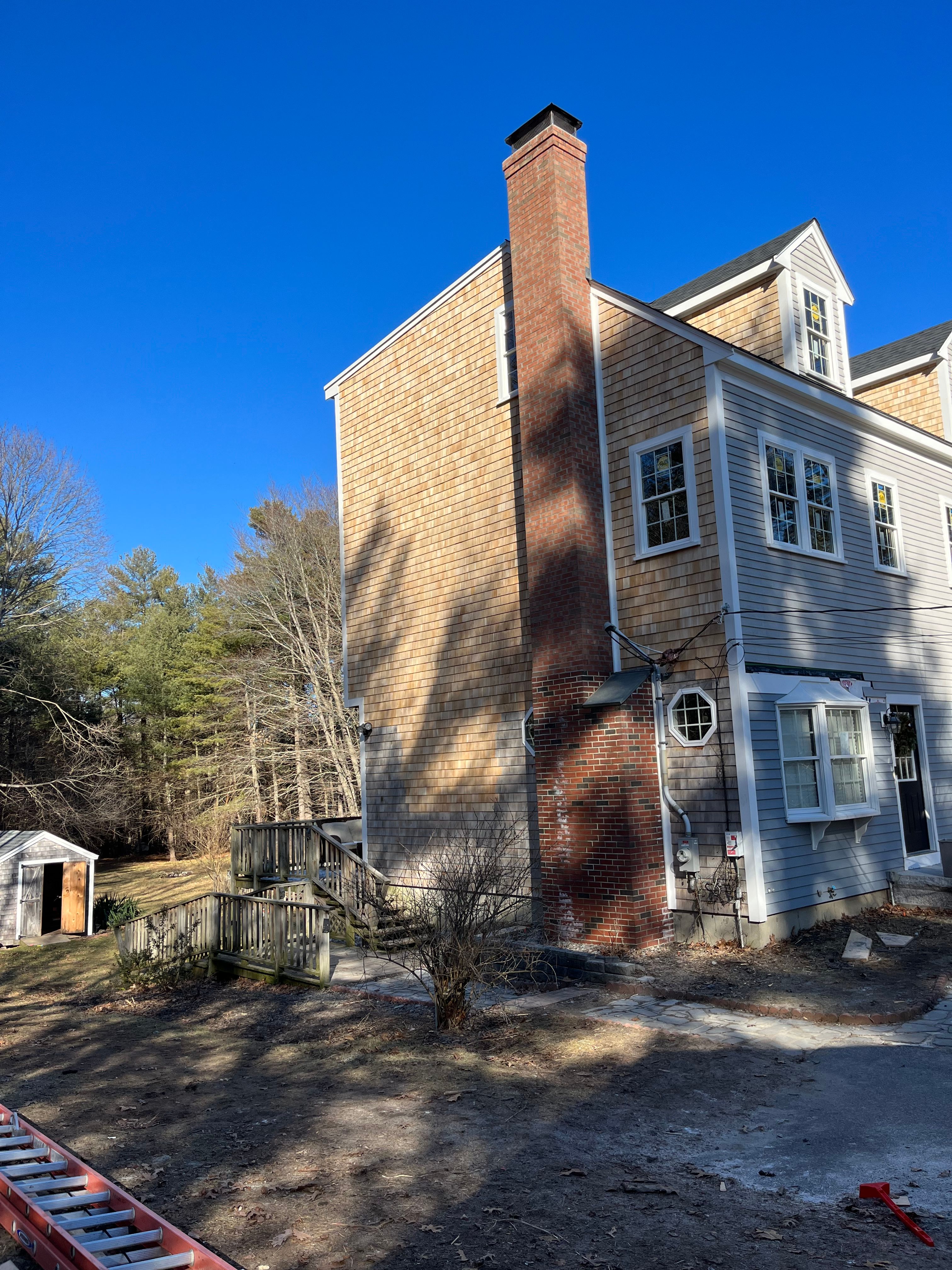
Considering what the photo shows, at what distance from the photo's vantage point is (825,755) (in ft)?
36.2

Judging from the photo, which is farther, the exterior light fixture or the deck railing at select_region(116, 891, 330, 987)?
the exterior light fixture

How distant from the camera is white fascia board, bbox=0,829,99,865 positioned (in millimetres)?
19922

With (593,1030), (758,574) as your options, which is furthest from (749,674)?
(593,1030)

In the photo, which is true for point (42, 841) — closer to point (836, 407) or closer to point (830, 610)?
point (830, 610)

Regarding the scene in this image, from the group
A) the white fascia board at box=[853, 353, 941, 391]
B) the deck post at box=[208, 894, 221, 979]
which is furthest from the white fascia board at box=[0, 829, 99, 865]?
the white fascia board at box=[853, 353, 941, 391]

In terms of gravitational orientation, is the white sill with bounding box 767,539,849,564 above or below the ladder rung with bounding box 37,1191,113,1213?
above

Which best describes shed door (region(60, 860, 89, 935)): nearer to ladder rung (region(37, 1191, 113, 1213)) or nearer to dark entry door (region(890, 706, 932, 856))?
dark entry door (region(890, 706, 932, 856))

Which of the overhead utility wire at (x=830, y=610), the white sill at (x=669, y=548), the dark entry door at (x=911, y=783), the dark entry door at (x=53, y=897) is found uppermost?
the white sill at (x=669, y=548)

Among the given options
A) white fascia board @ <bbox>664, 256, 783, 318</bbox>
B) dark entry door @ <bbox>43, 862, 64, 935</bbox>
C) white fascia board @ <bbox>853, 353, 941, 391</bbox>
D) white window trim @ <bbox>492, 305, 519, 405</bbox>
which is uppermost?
white fascia board @ <bbox>853, 353, 941, 391</bbox>

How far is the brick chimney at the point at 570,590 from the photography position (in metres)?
10.6

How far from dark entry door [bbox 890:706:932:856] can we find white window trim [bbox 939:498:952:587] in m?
2.80

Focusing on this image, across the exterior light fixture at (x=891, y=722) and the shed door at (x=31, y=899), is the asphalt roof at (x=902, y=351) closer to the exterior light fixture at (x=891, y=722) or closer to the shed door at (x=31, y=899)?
the exterior light fixture at (x=891, y=722)

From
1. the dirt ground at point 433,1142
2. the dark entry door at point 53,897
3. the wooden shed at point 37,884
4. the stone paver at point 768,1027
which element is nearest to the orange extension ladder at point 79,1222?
the dirt ground at point 433,1142

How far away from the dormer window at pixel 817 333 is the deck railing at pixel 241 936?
390 inches
